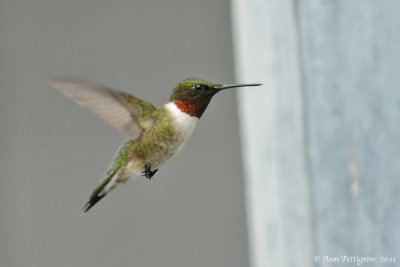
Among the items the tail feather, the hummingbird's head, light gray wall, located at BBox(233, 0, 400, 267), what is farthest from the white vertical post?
the tail feather

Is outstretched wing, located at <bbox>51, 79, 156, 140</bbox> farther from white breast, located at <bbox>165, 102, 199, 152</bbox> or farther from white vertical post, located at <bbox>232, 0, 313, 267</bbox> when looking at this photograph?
white vertical post, located at <bbox>232, 0, 313, 267</bbox>

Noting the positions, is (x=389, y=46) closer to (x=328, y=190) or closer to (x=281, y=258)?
(x=328, y=190)

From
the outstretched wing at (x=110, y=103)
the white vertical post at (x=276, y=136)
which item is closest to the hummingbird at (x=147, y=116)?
the outstretched wing at (x=110, y=103)

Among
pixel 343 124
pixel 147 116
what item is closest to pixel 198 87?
pixel 147 116

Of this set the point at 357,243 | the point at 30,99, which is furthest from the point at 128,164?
the point at 30,99

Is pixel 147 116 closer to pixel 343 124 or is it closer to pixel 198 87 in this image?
pixel 198 87

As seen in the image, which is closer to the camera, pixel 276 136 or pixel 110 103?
pixel 110 103
